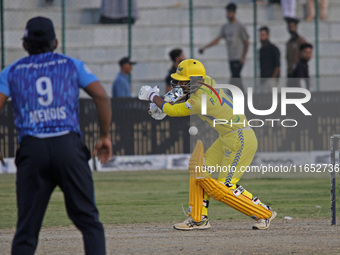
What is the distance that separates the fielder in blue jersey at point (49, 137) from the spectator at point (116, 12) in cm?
1637

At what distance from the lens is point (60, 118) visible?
610cm

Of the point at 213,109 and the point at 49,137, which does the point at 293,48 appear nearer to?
the point at 213,109

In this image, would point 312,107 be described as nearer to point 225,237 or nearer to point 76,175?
point 225,237

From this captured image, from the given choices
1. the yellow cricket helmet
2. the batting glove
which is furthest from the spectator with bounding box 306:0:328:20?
the batting glove

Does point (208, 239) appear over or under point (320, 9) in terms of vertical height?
under

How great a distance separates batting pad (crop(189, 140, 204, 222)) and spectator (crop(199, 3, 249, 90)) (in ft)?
36.3

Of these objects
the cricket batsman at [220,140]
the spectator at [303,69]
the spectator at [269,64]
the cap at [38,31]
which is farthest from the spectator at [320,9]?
the cap at [38,31]

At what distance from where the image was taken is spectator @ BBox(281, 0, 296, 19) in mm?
24250

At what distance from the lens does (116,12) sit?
23.3 metres

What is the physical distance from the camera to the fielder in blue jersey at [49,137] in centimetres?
605

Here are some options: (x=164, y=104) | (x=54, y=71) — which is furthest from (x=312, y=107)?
(x=54, y=71)

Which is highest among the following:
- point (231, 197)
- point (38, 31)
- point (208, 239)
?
point (38, 31)

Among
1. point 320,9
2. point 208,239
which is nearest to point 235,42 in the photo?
point 320,9

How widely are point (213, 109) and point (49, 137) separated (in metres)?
4.12
